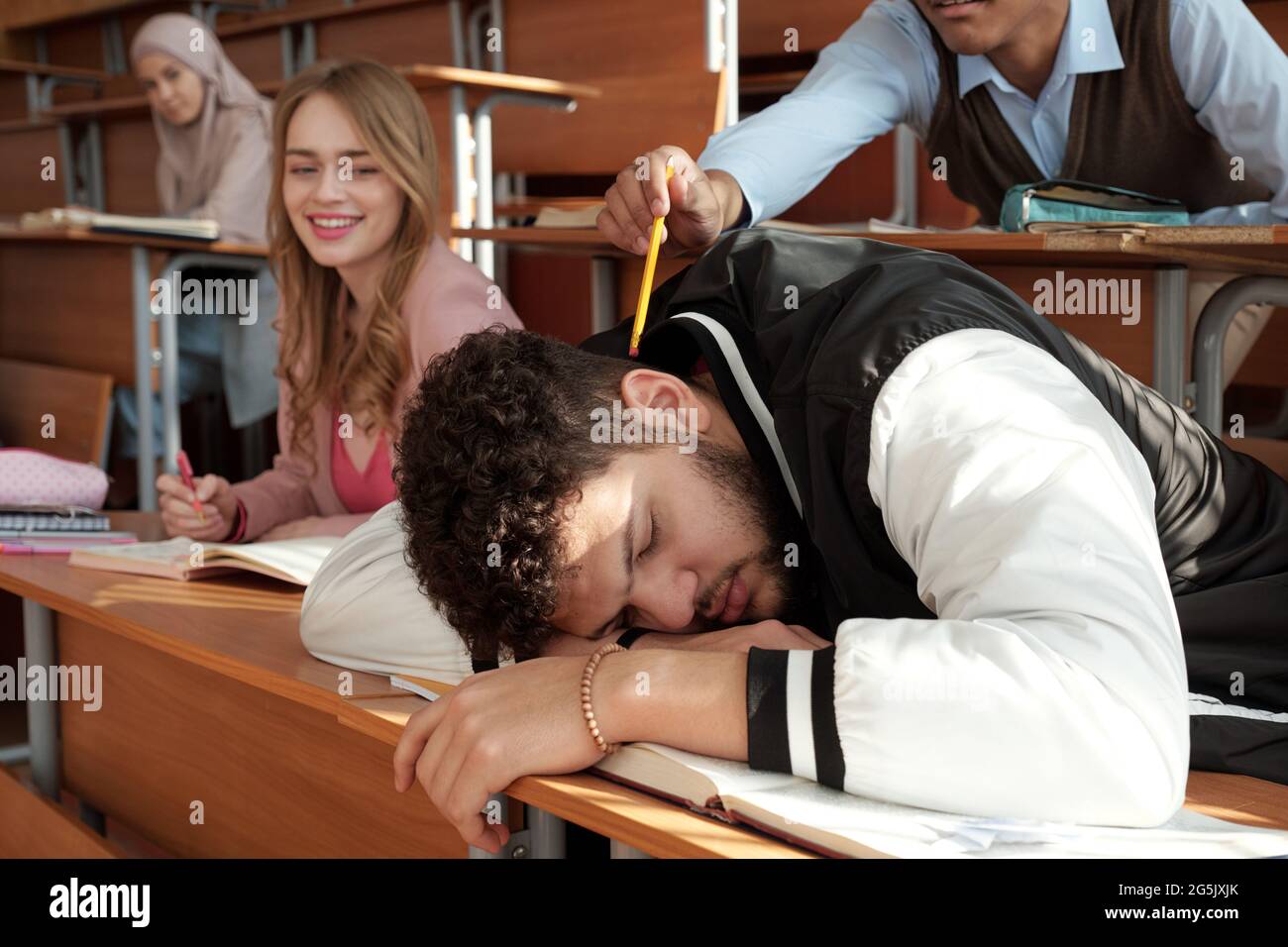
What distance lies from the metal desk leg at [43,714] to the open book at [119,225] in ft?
4.99

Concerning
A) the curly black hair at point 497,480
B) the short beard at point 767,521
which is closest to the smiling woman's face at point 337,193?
the curly black hair at point 497,480

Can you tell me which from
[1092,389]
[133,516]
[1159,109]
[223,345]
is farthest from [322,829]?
[223,345]

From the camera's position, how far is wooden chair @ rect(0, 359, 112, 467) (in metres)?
2.98

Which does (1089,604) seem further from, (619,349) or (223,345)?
(223,345)

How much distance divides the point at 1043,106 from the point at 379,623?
50.9 inches

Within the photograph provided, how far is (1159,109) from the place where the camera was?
183 centimetres

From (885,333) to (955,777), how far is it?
1.04ft

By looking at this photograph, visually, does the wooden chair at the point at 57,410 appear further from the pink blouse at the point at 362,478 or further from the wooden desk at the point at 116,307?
the pink blouse at the point at 362,478

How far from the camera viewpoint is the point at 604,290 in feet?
7.86

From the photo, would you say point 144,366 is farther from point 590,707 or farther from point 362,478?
point 590,707

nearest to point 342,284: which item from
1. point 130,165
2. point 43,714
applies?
point 43,714

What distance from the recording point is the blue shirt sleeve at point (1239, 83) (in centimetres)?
170

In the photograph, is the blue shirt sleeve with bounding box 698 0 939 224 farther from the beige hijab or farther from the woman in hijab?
the beige hijab

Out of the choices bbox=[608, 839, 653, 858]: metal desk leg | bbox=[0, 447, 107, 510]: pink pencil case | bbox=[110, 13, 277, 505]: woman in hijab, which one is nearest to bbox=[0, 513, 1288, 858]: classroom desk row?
bbox=[608, 839, 653, 858]: metal desk leg
